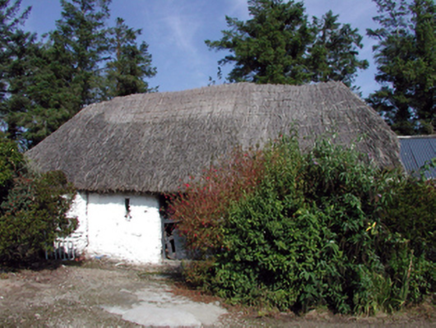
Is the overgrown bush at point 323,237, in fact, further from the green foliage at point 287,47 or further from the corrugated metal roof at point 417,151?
the green foliage at point 287,47

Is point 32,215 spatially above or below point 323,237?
above

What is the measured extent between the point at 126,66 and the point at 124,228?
1610 centimetres

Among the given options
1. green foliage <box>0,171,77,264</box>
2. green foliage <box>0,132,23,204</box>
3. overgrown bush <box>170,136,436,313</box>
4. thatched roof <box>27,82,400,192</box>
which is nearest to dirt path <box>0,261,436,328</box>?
overgrown bush <box>170,136,436,313</box>

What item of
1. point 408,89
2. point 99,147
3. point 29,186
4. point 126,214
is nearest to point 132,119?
point 99,147

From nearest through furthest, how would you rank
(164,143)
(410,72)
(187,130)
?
(164,143)
(187,130)
(410,72)

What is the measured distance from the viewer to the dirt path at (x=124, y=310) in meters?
5.28

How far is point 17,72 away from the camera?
2347 centimetres

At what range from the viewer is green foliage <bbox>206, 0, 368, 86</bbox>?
20969mm

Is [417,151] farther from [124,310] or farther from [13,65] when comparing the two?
[13,65]

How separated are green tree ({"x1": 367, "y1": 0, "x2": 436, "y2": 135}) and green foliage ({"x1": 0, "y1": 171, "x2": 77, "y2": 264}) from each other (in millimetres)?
19041

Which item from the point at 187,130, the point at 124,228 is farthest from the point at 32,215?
the point at 187,130

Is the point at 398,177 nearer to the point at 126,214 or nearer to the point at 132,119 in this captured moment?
the point at 126,214

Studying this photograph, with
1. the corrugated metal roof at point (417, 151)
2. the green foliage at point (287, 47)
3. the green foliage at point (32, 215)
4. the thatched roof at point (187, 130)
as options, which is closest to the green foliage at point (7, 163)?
the green foliage at point (32, 215)

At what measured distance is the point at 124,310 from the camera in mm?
5793
